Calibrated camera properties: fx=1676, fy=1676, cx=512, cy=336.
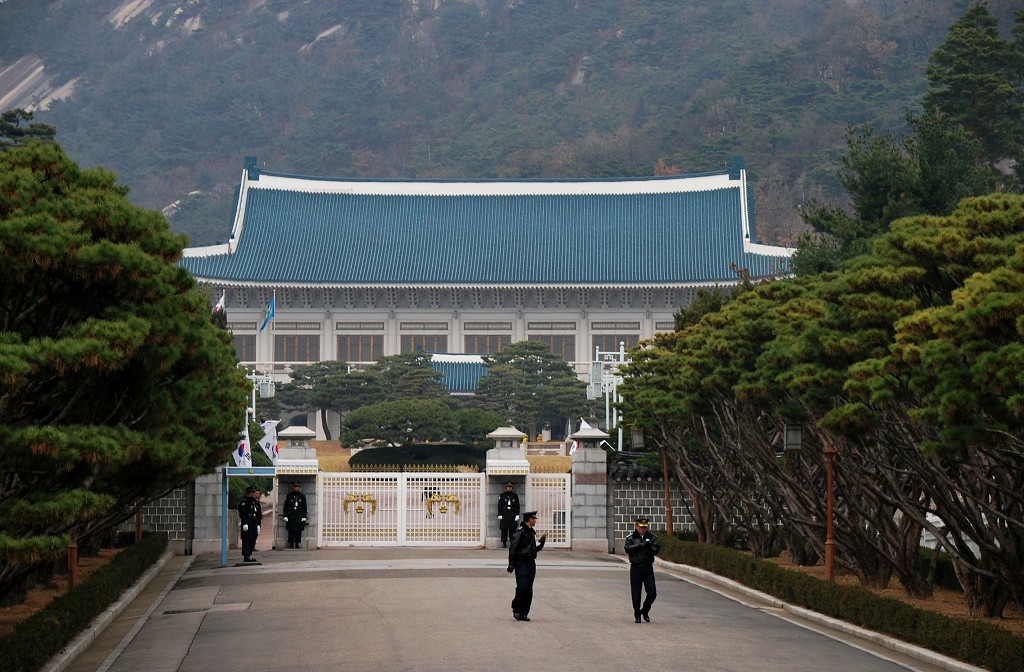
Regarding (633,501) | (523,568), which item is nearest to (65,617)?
(523,568)

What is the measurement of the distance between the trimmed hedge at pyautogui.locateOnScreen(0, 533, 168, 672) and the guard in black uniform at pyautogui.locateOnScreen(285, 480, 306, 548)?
7412 millimetres

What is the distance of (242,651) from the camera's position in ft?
58.9

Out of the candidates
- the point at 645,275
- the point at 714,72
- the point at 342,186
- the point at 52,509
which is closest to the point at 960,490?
the point at 52,509

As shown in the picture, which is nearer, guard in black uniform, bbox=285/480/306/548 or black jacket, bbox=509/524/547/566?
black jacket, bbox=509/524/547/566

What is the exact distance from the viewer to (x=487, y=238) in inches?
3024

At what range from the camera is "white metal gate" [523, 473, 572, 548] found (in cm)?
3619

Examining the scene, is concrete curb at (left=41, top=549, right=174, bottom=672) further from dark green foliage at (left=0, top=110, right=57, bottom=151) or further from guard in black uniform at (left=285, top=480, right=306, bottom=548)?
dark green foliage at (left=0, top=110, right=57, bottom=151)

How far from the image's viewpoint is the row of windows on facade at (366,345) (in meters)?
75.7

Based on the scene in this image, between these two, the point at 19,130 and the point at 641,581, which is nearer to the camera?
the point at 641,581

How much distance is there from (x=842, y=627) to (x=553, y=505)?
1555 centimetres

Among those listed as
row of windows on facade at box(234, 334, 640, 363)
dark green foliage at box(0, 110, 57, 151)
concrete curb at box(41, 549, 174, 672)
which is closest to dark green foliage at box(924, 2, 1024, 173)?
row of windows on facade at box(234, 334, 640, 363)

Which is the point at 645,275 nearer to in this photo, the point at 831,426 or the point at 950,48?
the point at 950,48

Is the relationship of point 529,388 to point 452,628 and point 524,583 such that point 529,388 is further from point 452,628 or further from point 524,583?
point 452,628

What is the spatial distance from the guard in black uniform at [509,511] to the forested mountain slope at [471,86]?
253 ft
